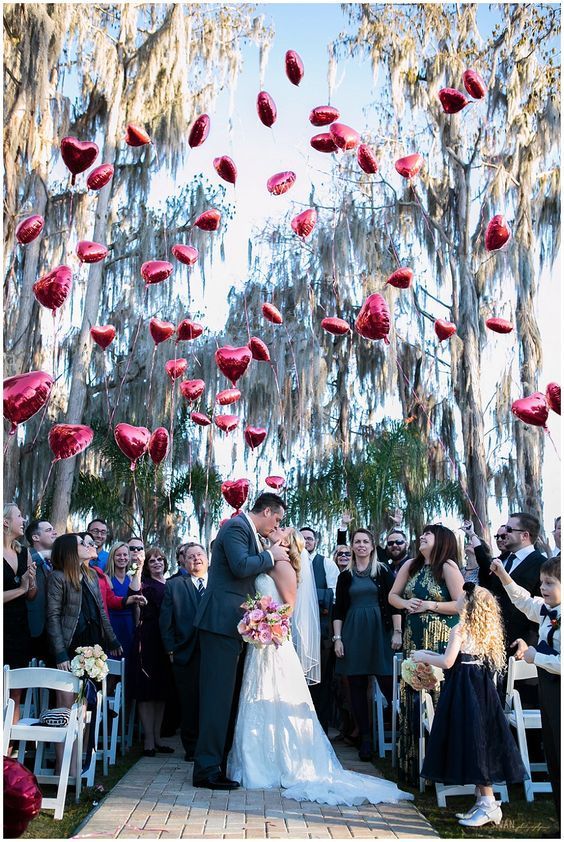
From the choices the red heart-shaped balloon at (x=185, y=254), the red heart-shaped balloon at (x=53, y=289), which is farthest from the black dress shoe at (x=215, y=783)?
the red heart-shaped balloon at (x=185, y=254)

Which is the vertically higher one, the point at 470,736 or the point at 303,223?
the point at 303,223

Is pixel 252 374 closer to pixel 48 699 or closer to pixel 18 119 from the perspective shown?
pixel 18 119

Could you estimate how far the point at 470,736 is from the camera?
4.48 meters

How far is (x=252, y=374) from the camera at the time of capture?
15016 millimetres

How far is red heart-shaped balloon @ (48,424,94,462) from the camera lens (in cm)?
829

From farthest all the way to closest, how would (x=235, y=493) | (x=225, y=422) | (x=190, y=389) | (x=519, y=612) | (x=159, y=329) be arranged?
(x=225, y=422)
(x=235, y=493)
(x=190, y=389)
(x=159, y=329)
(x=519, y=612)

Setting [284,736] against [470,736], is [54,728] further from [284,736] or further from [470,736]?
[470,736]

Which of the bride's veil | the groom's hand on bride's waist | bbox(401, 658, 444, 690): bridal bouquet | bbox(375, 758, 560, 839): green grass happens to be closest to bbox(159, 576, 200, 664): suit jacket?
the bride's veil

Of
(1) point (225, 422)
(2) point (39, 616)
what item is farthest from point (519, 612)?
(1) point (225, 422)

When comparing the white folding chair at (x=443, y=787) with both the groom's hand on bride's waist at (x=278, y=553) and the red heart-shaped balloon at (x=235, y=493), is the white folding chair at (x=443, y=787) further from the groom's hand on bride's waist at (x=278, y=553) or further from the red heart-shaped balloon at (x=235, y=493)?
the red heart-shaped balloon at (x=235, y=493)

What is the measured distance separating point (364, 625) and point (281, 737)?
Answer: 5.00 feet

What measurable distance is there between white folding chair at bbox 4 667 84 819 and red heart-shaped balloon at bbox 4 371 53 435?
7.59ft

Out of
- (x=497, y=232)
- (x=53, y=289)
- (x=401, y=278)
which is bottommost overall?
(x=53, y=289)

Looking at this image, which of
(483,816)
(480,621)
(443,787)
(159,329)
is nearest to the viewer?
(483,816)
